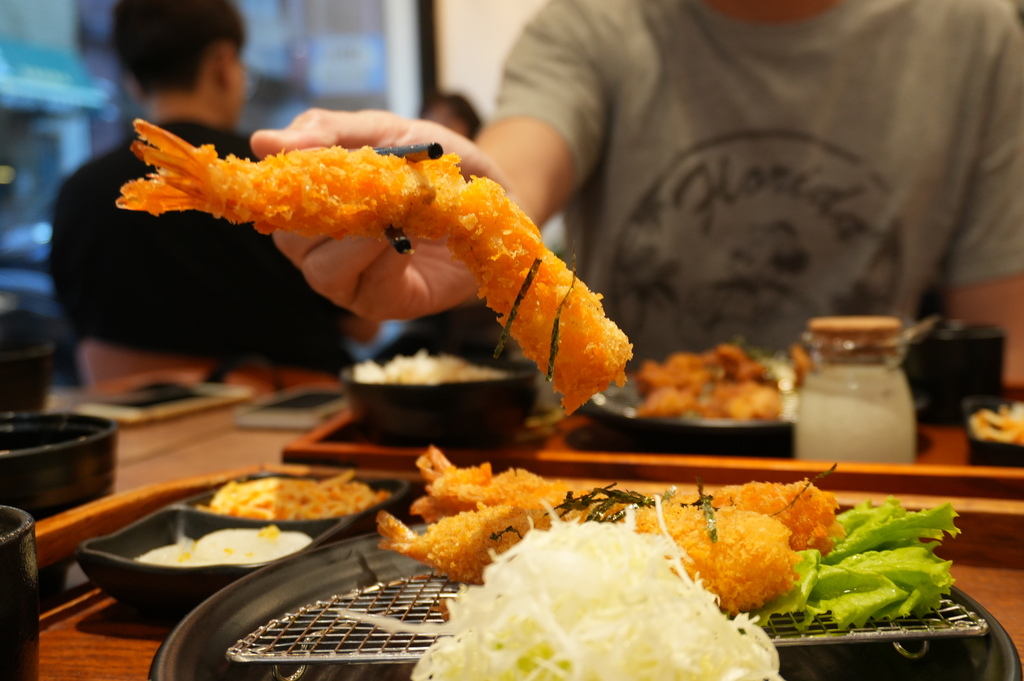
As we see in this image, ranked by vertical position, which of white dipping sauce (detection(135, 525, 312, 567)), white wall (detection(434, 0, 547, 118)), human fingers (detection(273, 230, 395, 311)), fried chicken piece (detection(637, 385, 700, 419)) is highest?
white wall (detection(434, 0, 547, 118))

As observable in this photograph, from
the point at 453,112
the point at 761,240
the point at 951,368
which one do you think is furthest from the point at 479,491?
the point at 453,112

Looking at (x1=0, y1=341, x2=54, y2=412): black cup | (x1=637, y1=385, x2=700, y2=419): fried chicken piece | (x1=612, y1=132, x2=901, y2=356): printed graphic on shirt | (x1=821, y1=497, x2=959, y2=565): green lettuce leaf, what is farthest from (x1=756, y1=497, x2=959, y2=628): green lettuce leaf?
(x1=0, y1=341, x2=54, y2=412): black cup

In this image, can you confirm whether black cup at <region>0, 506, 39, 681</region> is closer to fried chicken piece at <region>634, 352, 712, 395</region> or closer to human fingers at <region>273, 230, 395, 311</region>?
human fingers at <region>273, 230, 395, 311</region>

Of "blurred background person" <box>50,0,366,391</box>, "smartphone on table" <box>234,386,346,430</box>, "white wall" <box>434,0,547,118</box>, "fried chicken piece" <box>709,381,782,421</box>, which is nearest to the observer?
"fried chicken piece" <box>709,381,782,421</box>

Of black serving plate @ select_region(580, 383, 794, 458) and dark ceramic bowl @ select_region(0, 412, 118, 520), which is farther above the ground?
dark ceramic bowl @ select_region(0, 412, 118, 520)

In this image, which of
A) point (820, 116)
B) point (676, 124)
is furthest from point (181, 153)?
point (820, 116)

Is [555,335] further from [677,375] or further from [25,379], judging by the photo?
[25,379]
